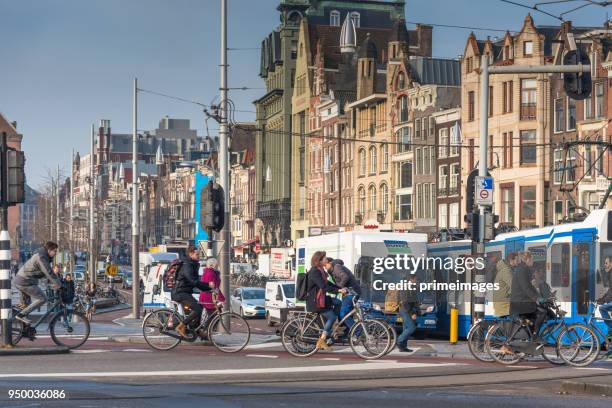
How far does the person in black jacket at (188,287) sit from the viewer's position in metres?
20.6

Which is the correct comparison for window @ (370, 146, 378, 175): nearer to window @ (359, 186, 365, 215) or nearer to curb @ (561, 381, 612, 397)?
window @ (359, 186, 365, 215)

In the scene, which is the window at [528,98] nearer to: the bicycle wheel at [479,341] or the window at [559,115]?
the window at [559,115]

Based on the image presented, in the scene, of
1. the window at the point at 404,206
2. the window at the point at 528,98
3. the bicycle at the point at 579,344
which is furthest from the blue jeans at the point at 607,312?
the window at the point at 404,206

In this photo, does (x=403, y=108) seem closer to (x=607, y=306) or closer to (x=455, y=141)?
(x=455, y=141)

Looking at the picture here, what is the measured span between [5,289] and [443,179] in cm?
5591

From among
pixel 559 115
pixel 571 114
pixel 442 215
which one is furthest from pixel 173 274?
pixel 442 215

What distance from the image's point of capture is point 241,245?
4737 inches

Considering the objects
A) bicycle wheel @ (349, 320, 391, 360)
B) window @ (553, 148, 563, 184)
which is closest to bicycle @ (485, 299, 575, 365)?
bicycle wheel @ (349, 320, 391, 360)

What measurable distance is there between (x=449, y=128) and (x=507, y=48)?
7833 millimetres

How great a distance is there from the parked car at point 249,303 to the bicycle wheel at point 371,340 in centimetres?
3108

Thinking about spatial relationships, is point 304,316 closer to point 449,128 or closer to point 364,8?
point 449,128

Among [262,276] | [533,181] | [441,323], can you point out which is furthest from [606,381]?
[262,276]

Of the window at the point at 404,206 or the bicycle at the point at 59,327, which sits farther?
the window at the point at 404,206

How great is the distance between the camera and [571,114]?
6156cm
